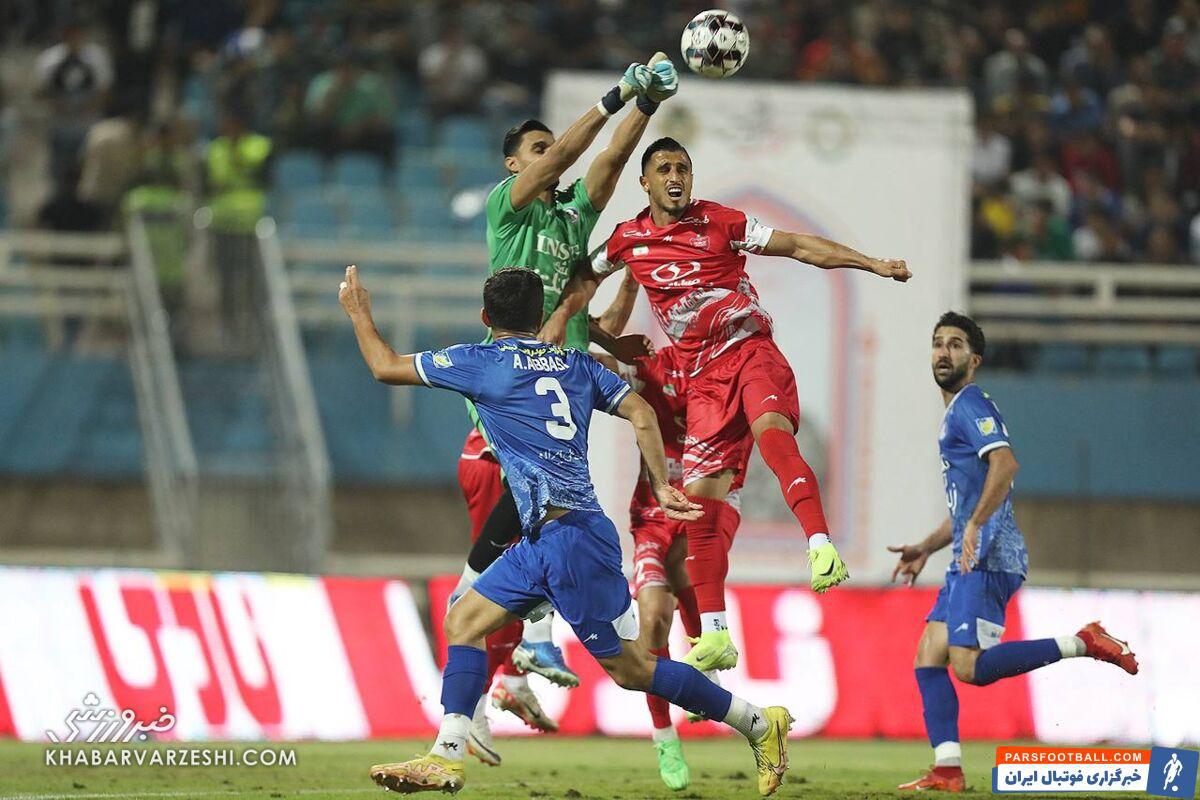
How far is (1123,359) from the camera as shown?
15500 mm

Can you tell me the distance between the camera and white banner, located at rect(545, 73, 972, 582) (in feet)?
46.4

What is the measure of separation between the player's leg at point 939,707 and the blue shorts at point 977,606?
0.12 metres

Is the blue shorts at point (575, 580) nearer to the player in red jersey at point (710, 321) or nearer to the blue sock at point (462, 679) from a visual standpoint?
the blue sock at point (462, 679)

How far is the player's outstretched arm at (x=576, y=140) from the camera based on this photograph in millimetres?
8816

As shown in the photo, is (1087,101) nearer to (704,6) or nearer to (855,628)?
(704,6)

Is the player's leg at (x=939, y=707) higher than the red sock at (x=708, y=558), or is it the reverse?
the red sock at (x=708, y=558)

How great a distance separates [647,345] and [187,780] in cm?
333

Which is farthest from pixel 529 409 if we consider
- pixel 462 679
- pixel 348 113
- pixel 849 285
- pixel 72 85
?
pixel 72 85

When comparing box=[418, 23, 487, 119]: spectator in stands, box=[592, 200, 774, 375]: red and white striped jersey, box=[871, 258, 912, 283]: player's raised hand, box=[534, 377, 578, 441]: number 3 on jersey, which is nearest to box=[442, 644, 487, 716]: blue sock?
box=[534, 377, 578, 441]: number 3 on jersey

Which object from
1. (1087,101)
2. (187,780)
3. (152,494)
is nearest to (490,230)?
(187,780)

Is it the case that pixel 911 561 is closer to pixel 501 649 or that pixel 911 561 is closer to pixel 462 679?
pixel 501 649

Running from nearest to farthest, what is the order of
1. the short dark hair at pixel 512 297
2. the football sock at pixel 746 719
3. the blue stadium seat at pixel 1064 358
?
the short dark hair at pixel 512 297, the football sock at pixel 746 719, the blue stadium seat at pixel 1064 358

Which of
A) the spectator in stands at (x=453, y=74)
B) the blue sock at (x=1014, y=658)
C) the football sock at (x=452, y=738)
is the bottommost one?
the blue sock at (x=1014, y=658)

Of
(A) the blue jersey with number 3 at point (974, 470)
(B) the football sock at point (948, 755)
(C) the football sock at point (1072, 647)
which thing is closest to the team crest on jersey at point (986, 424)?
(A) the blue jersey with number 3 at point (974, 470)
